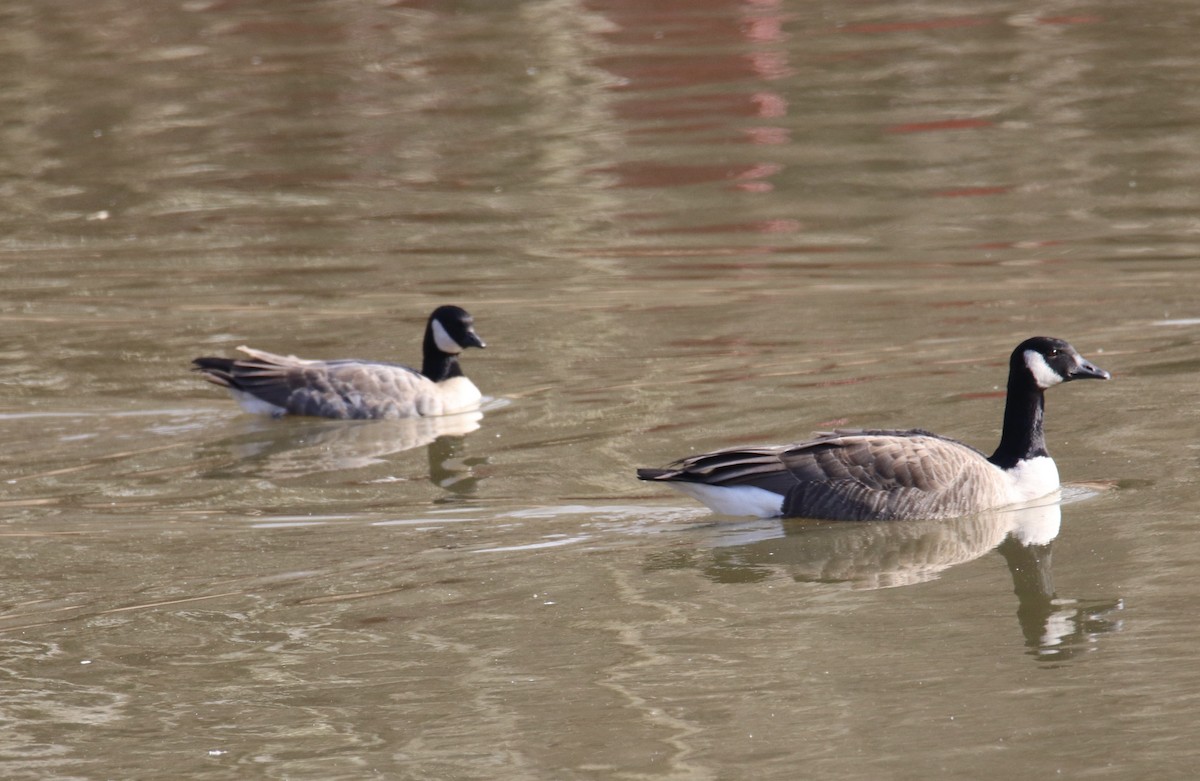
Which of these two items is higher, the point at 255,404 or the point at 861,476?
the point at 861,476

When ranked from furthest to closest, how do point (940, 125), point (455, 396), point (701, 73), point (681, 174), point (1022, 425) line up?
point (701, 73), point (940, 125), point (681, 174), point (455, 396), point (1022, 425)

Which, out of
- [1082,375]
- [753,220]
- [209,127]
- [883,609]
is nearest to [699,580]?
[883,609]

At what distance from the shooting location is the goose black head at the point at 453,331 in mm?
13994

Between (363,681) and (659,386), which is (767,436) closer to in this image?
(659,386)

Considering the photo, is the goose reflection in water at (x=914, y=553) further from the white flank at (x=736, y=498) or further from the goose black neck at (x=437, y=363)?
the goose black neck at (x=437, y=363)

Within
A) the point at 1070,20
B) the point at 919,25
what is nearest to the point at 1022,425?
the point at 919,25

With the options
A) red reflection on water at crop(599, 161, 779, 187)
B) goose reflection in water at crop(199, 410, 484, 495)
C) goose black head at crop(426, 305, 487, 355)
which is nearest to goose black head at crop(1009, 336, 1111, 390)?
goose reflection in water at crop(199, 410, 484, 495)

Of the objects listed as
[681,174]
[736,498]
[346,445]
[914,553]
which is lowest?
[681,174]

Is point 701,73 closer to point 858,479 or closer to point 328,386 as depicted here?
point 328,386

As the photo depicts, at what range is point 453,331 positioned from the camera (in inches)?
554

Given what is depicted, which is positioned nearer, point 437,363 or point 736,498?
point 736,498

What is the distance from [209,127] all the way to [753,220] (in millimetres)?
9665

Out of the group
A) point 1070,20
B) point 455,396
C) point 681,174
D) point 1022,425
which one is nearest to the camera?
point 1022,425

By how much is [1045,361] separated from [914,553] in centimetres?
163
